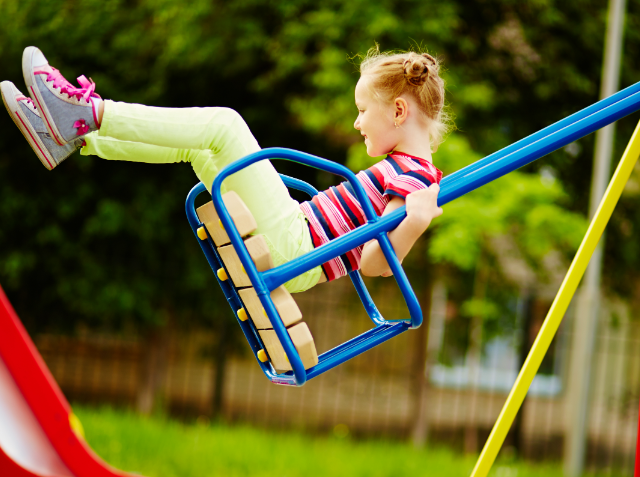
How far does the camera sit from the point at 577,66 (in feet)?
20.6

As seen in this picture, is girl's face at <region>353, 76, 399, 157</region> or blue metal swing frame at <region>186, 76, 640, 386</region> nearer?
blue metal swing frame at <region>186, 76, 640, 386</region>

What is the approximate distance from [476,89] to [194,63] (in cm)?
261

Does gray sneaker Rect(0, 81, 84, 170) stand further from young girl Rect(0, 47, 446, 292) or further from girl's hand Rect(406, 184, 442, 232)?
girl's hand Rect(406, 184, 442, 232)

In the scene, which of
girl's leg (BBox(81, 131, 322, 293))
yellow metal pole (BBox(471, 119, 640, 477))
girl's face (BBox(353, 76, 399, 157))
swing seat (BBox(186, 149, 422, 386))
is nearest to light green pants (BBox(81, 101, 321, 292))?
girl's leg (BBox(81, 131, 322, 293))

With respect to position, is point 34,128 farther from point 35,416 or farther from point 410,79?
point 35,416

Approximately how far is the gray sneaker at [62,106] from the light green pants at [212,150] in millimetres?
45

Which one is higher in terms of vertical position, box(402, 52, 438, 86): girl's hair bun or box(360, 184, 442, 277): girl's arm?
box(402, 52, 438, 86): girl's hair bun

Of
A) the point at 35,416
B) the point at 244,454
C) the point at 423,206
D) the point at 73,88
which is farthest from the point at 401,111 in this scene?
the point at 244,454

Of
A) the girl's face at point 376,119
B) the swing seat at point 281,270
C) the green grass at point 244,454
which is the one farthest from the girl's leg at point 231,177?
the green grass at point 244,454

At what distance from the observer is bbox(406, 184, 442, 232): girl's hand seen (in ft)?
4.73

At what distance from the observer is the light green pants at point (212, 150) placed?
4.60ft

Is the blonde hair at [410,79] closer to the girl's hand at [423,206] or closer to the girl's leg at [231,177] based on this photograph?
the girl's hand at [423,206]

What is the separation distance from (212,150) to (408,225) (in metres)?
0.48

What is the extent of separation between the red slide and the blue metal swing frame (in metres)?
1.71
